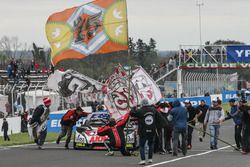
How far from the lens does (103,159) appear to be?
19062 mm

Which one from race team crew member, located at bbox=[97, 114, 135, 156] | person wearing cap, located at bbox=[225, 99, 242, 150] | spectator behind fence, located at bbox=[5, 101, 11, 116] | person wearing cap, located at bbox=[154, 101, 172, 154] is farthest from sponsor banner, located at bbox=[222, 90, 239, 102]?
race team crew member, located at bbox=[97, 114, 135, 156]

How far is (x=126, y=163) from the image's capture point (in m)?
18.0

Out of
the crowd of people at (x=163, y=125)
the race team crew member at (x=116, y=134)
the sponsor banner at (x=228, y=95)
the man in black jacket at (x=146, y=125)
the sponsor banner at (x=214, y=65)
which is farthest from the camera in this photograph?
the sponsor banner at (x=228, y=95)

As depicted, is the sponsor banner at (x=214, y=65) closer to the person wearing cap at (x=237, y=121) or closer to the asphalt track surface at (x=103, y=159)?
the asphalt track surface at (x=103, y=159)

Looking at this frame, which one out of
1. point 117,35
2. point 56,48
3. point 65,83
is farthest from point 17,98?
point 117,35

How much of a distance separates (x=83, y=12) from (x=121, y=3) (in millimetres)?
1936

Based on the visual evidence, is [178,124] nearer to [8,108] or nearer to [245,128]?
[245,128]

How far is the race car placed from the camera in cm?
2120

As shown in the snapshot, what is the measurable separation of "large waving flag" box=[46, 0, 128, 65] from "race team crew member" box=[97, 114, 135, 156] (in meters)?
2.99

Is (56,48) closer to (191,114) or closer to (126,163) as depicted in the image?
(191,114)

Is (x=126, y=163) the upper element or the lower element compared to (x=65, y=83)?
lower

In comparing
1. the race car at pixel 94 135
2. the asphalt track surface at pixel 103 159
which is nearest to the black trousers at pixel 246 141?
the asphalt track surface at pixel 103 159

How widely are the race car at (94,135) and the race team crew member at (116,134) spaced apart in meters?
0.98

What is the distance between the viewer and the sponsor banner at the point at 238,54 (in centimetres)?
5371
